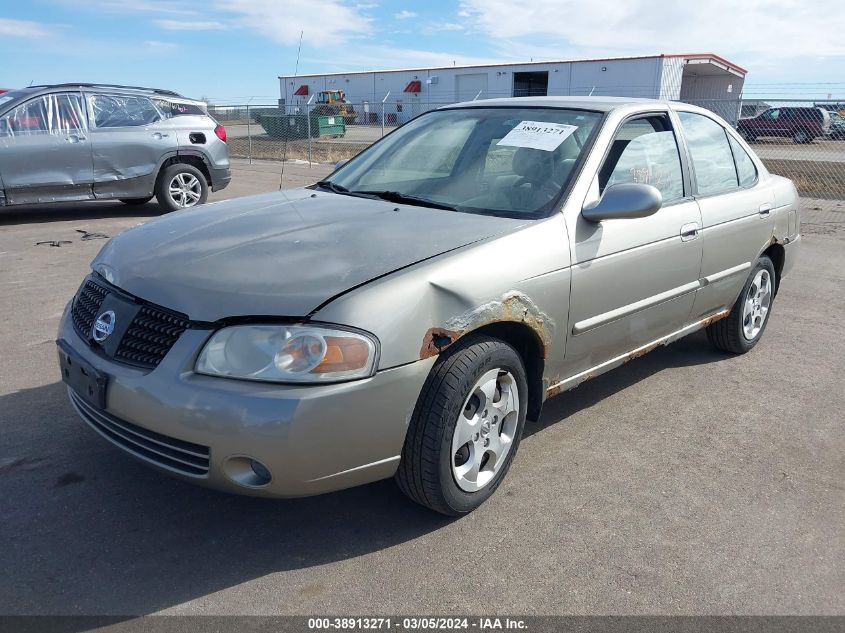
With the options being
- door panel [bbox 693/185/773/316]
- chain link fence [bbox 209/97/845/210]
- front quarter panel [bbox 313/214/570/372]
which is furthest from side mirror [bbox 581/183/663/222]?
chain link fence [bbox 209/97/845/210]

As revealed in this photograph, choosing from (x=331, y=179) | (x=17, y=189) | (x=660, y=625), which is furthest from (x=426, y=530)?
(x=17, y=189)

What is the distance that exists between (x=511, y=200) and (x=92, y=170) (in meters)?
7.61

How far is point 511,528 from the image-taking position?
2.95 meters

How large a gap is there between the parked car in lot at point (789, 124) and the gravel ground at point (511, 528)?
69.3ft

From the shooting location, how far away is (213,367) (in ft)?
8.12

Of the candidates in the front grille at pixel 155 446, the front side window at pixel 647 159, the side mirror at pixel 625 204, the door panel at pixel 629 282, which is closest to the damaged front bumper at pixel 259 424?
the front grille at pixel 155 446

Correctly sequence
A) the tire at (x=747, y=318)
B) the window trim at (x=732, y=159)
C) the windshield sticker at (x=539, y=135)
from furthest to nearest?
1. the tire at (x=747, y=318)
2. the window trim at (x=732, y=159)
3. the windshield sticker at (x=539, y=135)

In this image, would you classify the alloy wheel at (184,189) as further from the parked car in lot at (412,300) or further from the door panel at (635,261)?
the door panel at (635,261)

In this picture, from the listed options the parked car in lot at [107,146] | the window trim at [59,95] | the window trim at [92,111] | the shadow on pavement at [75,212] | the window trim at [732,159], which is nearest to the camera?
the window trim at [732,159]

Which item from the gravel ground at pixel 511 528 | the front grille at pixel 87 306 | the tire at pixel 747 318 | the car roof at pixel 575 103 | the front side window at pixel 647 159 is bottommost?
the gravel ground at pixel 511 528

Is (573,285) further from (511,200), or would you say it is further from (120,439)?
(120,439)

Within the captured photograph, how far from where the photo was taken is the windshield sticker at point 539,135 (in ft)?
12.0

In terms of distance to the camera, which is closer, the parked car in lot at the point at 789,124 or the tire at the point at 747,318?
the tire at the point at 747,318

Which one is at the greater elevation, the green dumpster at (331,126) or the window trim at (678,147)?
the window trim at (678,147)
